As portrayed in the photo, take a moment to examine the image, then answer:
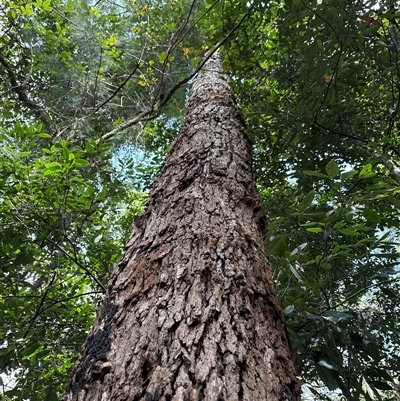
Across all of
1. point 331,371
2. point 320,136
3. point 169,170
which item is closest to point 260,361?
point 331,371

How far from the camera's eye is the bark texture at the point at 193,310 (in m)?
0.80

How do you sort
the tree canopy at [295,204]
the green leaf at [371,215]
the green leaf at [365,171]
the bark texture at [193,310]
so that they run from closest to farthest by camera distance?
the bark texture at [193,310], the green leaf at [371,215], the green leaf at [365,171], the tree canopy at [295,204]

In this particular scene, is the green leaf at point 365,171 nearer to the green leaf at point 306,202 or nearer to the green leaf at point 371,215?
the green leaf at point 371,215

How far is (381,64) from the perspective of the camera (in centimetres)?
258

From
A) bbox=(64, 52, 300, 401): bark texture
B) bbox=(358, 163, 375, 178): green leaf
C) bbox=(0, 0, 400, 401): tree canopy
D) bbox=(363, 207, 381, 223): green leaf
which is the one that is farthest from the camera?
bbox=(0, 0, 400, 401): tree canopy

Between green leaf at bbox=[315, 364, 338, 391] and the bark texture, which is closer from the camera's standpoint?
the bark texture

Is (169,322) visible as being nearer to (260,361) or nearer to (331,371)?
(260,361)

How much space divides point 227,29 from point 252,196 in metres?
2.17

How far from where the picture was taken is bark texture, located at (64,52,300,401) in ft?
2.61

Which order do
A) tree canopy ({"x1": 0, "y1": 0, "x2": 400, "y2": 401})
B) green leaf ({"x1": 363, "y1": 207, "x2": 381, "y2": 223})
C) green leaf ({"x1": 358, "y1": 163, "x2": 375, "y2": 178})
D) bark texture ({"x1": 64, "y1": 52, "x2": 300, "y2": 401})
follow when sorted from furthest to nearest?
tree canopy ({"x1": 0, "y1": 0, "x2": 400, "y2": 401}), green leaf ({"x1": 358, "y1": 163, "x2": 375, "y2": 178}), green leaf ({"x1": 363, "y1": 207, "x2": 381, "y2": 223}), bark texture ({"x1": 64, "y1": 52, "x2": 300, "y2": 401})

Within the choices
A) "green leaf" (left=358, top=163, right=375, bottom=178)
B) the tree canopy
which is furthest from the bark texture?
"green leaf" (left=358, top=163, right=375, bottom=178)

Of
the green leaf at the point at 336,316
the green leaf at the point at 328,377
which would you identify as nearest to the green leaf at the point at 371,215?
the green leaf at the point at 336,316

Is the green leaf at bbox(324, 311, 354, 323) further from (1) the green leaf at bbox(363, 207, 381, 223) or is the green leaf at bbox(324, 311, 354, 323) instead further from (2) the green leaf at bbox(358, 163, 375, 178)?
(2) the green leaf at bbox(358, 163, 375, 178)

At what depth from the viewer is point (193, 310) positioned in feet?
3.16
